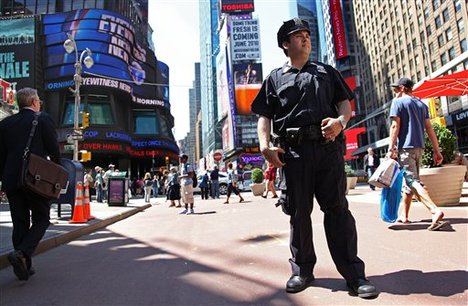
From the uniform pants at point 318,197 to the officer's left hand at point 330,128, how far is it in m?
0.12

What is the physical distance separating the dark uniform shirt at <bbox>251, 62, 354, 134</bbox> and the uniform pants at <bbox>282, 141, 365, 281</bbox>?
226mm

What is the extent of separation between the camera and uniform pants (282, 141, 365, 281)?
9.50ft

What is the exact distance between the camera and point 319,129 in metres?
2.90

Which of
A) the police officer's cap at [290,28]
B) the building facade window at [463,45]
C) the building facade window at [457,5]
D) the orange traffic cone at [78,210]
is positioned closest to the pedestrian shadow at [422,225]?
the police officer's cap at [290,28]

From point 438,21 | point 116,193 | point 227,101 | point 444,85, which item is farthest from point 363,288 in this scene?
point 227,101

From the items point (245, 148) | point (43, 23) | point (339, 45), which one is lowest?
point (245, 148)

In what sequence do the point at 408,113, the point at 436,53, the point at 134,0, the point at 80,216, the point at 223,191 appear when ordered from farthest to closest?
the point at 134,0, the point at 436,53, the point at 223,191, the point at 80,216, the point at 408,113

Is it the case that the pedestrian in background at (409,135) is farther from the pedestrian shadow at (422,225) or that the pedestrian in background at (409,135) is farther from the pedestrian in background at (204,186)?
the pedestrian in background at (204,186)

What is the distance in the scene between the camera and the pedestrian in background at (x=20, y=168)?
3.72m

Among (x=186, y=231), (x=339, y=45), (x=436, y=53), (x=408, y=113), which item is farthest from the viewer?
(x=339, y=45)

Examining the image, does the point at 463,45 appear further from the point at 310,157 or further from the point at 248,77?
the point at 310,157

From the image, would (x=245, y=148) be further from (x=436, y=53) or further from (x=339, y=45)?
(x=436, y=53)

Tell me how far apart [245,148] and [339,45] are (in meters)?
33.0

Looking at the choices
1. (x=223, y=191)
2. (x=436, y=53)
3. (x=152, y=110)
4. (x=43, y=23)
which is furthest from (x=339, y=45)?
(x=223, y=191)
